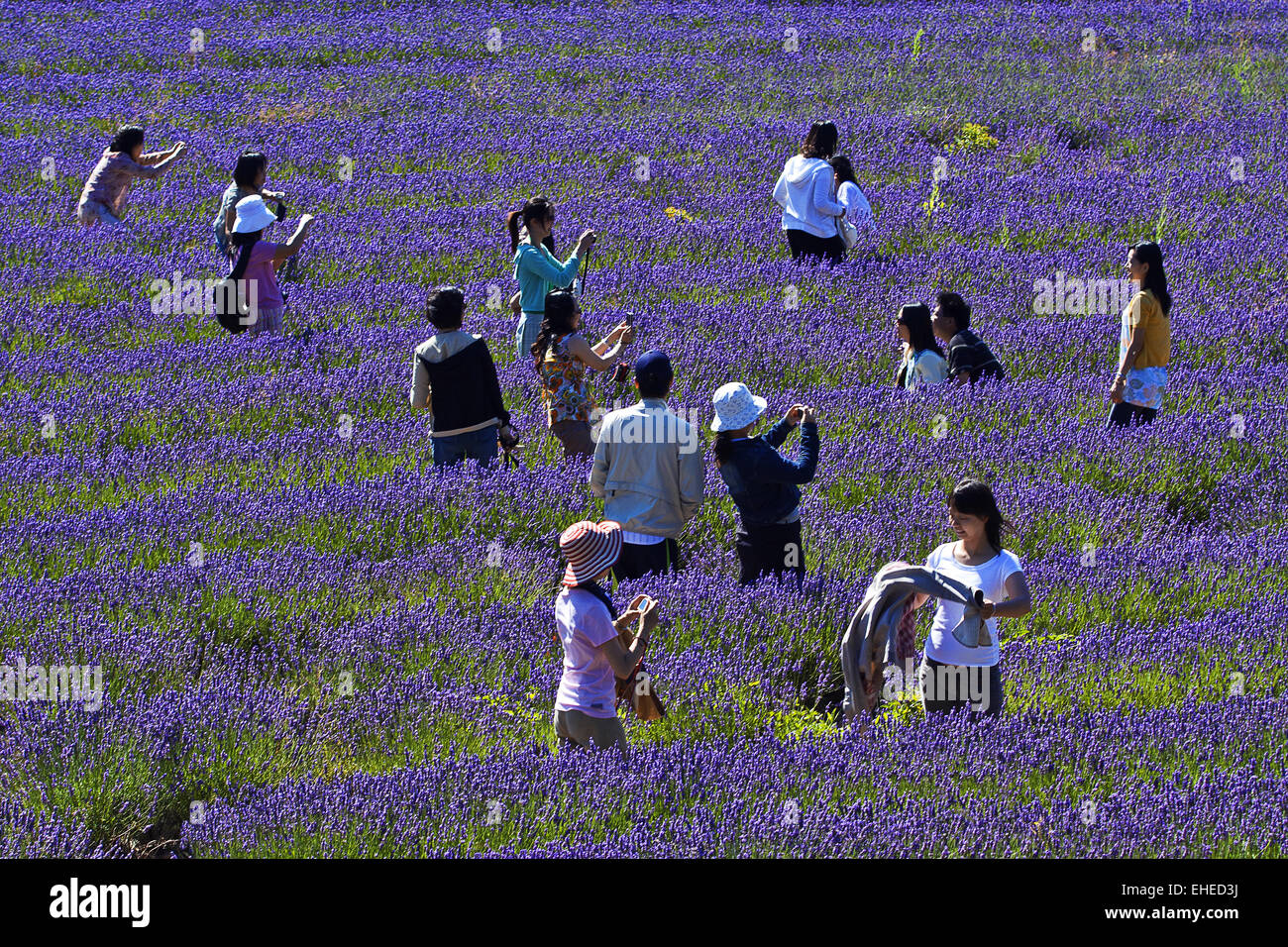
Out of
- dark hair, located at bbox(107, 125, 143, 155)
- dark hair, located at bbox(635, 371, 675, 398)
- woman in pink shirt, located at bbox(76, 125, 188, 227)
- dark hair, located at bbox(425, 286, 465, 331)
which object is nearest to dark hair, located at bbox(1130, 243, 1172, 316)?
dark hair, located at bbox(635, 371, 675, 398)

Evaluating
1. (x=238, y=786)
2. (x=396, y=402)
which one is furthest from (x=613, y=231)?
(x=238, y=786)

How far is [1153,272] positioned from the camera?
6.32 meters

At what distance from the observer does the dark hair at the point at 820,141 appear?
8.52 meters

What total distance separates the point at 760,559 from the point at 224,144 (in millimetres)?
9487

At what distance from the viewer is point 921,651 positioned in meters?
4.53

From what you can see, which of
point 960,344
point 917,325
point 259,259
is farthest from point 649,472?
point 259,259

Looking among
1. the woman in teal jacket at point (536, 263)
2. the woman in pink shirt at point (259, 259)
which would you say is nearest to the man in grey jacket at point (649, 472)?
the woman in teal jacket at point (536, 263)

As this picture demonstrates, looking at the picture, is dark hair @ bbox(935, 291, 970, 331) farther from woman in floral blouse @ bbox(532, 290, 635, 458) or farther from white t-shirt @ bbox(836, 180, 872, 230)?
white t-shirt @ bbox(836, 180, 872, 230)

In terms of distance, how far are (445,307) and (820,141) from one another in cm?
372

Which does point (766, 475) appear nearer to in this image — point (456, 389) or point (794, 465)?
point (794, 465)

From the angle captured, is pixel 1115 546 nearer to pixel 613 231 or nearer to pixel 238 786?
pixel 238 786
